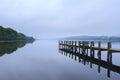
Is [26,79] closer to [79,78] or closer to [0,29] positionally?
[79,78]

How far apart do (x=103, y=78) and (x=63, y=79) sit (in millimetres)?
3302

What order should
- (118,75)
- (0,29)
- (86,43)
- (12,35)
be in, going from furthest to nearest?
(12,35)
(0,29)
(86,43)
(118,75)

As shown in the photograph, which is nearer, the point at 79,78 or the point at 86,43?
the point at 79,78

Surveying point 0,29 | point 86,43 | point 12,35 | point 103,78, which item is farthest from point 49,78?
point 12,35

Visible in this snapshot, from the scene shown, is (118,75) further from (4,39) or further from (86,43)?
(4,39)

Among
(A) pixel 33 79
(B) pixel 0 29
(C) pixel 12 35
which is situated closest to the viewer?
(A) pixel 33 79

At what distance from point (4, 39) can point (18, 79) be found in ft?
364

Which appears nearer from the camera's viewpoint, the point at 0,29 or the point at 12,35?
the point at 0,29

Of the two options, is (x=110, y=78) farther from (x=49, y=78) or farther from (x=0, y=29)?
(x=0, y=29)

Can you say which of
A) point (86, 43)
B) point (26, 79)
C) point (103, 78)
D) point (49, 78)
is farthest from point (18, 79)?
point (86, 43)

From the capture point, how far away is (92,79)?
17.4 m

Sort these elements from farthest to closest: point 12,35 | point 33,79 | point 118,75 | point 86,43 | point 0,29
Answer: point 12,35 < point 0,29 < point 86,43 < point 118,75 < point 33,79

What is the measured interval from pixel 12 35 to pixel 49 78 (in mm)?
123388

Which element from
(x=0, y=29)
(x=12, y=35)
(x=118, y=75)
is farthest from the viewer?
(x=12, y=35)
